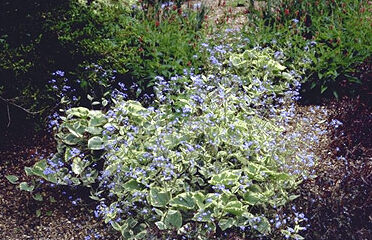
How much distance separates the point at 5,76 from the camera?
18.3 ft

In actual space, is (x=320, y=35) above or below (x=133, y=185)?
above

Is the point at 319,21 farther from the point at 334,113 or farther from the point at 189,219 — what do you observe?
the point at 189,219

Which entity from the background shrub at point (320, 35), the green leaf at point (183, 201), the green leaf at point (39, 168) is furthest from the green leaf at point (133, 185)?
the background shrub at point (320, 35)

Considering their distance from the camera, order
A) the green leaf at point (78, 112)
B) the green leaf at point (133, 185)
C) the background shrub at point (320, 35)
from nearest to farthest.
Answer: the green leaf at point (133, 185)
the green leaf at point (78, 112)
the background shrub at point (320, 35)

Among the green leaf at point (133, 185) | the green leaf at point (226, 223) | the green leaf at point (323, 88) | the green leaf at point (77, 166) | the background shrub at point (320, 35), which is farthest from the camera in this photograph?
the background shrub at point (320, 35)

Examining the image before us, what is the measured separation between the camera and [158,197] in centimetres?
464

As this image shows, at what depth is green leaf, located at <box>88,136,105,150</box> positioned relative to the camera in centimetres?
511

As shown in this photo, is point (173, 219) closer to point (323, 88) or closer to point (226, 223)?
point (226, 223)

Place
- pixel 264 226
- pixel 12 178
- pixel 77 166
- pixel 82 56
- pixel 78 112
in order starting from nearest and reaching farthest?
1. pixel 264 226
2. pixel 77 166
3. pixel 12 178
4. pixel 78 112
5. pixel 82 56

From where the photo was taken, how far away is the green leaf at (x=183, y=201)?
15.0 ft

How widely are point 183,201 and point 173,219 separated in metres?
0.17

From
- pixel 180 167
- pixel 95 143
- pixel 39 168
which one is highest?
pixel 95 143

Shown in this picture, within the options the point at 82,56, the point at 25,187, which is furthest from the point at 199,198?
the point at 82,56

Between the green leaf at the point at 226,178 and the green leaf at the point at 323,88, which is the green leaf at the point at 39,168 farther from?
the green leaf at the point at 323,88
